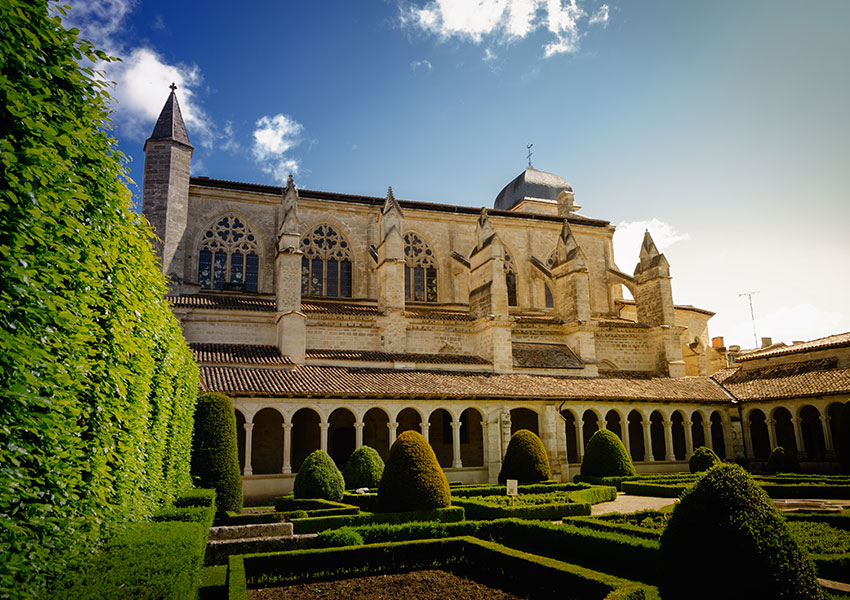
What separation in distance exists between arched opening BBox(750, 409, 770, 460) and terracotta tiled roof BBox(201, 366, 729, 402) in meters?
2.37

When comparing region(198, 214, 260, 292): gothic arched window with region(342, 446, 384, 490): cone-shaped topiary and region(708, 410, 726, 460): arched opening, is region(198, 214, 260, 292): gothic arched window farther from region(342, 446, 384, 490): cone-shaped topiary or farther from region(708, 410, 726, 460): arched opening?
region(708, 410, 726, 460): arched opening

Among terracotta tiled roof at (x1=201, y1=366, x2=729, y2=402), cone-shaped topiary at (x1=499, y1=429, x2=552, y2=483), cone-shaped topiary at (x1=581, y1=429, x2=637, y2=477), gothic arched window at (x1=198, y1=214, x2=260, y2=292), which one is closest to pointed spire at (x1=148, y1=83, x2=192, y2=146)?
gothic arched window at (x1=198, y1=214, x2=260, y2=292)

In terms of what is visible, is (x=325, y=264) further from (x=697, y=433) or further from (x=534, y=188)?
(x=697, y=433)

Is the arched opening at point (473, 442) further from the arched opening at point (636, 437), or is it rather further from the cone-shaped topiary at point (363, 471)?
the cone-shaped topiary at point (363, 471)

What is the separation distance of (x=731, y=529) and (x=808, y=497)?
47.6ft

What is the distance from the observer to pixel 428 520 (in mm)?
11969

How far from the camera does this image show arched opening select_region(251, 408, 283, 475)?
23.1m

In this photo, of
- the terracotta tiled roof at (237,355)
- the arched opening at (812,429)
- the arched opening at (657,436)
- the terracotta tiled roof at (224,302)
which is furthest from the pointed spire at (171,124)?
the arched opening at (812,429)

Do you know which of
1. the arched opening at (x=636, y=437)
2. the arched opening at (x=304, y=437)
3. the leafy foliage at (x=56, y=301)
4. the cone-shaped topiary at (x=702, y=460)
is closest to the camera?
the leafy foliage at (x=56, y=301)

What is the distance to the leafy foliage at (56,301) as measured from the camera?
3721 millimetres

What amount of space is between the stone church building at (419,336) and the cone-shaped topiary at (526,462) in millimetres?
4177

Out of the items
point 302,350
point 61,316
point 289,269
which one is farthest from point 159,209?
point 61,316

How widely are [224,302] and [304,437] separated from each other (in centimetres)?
648

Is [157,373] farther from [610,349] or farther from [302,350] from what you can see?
[610,349]
